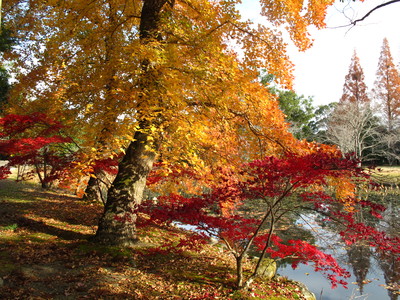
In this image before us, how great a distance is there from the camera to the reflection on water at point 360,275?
599 centimetres

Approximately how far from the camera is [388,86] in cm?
2705

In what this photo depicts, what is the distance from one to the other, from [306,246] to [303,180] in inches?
57.8

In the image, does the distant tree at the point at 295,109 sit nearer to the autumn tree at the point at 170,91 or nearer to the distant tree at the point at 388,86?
the distant tree at the point at 388,86

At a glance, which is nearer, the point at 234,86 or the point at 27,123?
the point at 234,86

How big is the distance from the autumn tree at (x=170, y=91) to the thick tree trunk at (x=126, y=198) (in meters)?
0.02

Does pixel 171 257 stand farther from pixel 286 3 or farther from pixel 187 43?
pixel 286 3

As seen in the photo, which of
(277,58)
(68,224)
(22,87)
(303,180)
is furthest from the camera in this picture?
(22,87)

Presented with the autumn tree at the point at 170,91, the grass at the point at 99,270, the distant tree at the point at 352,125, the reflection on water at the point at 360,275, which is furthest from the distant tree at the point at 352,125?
the grass at the point at 99,270

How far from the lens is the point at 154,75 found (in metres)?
4.46

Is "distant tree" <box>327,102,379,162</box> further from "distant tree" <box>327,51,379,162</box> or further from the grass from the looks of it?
the grass

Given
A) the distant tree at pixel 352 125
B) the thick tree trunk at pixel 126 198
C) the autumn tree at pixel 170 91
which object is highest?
the distant tree at pixel 352 125

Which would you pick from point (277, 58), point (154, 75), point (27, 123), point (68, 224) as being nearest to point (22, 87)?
point (27, 123)

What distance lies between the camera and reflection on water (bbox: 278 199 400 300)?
5.99 m

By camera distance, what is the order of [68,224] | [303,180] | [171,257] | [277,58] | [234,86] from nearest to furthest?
[303,180] < [234,86] < [171,257] < [277,58] < [68,224]
